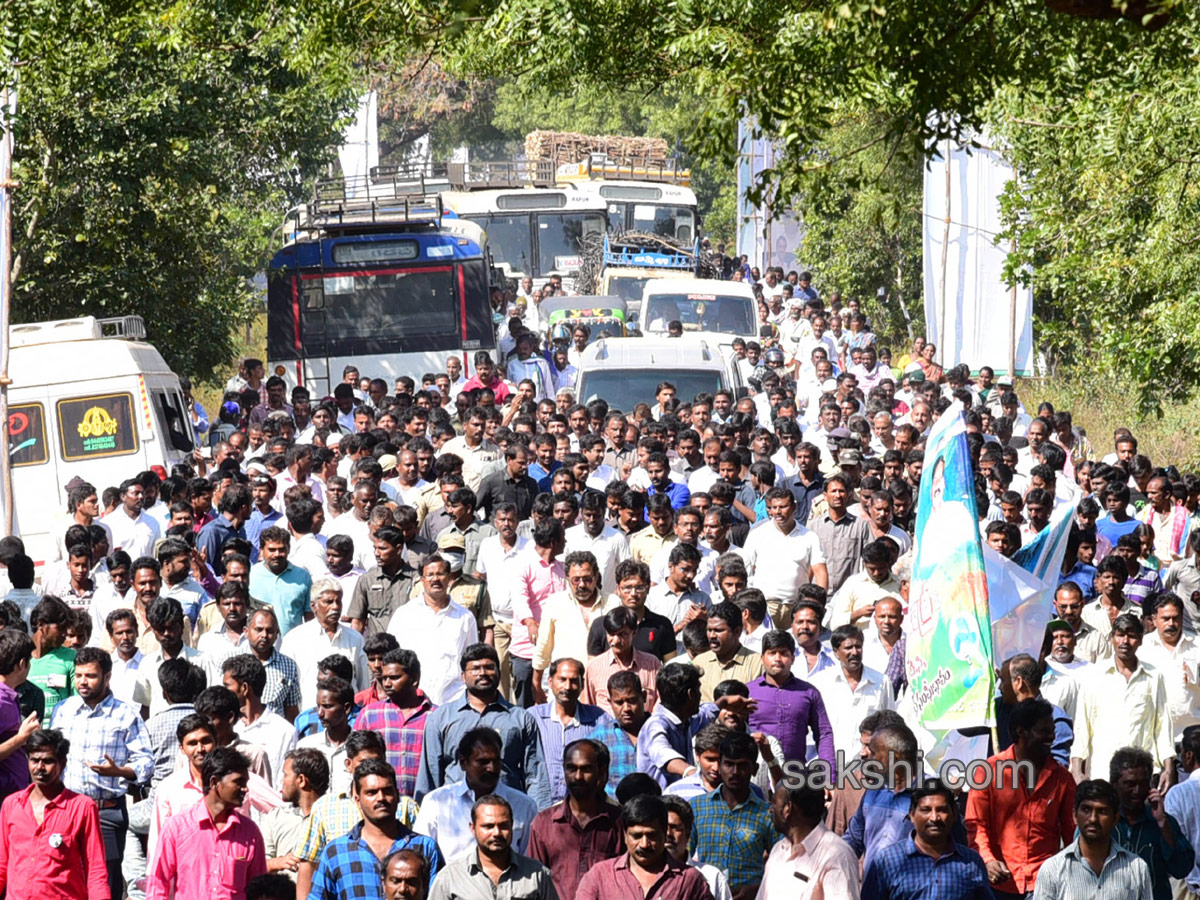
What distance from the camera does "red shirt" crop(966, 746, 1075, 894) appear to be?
8.30 metres

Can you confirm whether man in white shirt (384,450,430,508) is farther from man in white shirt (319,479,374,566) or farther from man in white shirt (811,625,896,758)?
man in white shirt (811,625,896,758)

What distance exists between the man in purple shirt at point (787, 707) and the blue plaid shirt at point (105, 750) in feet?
9.24

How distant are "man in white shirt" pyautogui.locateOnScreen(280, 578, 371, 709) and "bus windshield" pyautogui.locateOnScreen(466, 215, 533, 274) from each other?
78.5 ft

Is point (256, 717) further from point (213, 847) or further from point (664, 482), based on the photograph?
point (664, 482)

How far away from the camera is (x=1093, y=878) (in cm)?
755

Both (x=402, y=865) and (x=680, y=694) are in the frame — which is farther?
(x=680, y=694)

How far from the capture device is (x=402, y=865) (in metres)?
6.95

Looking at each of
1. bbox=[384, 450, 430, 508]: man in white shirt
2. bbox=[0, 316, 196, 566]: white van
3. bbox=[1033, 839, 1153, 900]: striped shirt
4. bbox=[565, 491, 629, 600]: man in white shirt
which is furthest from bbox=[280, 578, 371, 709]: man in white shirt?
bbox=[0, 316, 196, 566]: white van

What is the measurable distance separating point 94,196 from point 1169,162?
10.4 metres

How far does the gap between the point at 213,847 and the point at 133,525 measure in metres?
6.45

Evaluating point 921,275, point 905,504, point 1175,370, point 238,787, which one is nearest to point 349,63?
point 905,504

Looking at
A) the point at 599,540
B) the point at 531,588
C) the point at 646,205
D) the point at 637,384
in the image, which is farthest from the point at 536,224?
the point at 531,588

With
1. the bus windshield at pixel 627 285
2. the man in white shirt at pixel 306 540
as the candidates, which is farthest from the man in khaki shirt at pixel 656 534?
the bus windshield at pixel 627 285

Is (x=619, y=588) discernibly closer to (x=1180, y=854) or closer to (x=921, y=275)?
(x=1180, y=854)
